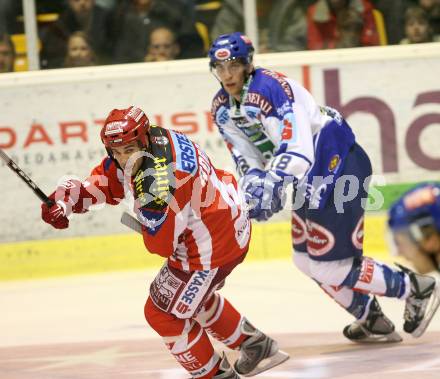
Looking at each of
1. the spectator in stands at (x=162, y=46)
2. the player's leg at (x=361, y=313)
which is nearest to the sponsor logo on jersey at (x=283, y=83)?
the player's leg at (x=361, y=313)

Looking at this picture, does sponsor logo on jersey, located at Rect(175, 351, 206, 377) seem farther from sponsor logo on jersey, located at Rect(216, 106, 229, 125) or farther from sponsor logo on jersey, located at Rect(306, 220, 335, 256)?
sponsor logo on jersey, located at Rect(216, 106, 229, 125)

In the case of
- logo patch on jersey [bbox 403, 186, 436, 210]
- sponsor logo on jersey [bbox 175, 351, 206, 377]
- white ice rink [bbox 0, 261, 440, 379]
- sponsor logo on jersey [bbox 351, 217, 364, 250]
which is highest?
logo patch on jersey [bbox 403, 186, 436, 210]

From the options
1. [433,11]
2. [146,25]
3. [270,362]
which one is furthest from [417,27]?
[270,362]

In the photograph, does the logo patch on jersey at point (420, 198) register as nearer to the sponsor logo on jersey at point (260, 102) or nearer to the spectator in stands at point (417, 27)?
the sponsor logo on jersey at point (260, 102)

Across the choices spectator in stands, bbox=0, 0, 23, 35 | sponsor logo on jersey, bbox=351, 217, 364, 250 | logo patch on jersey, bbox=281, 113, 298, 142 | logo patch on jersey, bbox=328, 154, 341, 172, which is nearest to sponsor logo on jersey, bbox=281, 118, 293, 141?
logo patch on jersey, bbox=281, 113, 298, 142

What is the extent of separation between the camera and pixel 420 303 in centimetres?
573

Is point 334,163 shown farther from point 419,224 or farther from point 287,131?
point 419,224

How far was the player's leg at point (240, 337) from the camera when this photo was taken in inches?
206

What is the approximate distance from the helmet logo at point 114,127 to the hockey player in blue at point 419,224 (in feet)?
5.35

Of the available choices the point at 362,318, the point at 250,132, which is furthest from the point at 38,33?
the point at 362,318

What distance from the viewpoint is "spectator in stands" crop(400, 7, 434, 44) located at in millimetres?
8438

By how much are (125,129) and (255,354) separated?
51.7 inches

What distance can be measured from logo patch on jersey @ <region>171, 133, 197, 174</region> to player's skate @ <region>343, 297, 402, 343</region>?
60.9 inches

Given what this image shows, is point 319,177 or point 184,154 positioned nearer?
point 184,154
